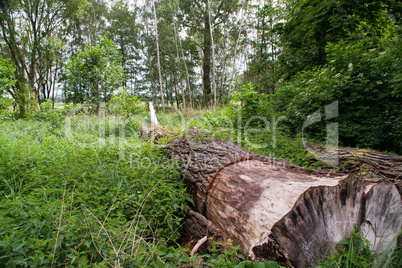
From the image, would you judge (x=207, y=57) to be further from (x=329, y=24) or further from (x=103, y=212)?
(x=103, y=212)

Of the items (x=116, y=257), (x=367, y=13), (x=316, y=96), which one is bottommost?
(x=116, y=257)

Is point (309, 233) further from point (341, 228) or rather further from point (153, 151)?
point (153, 151)

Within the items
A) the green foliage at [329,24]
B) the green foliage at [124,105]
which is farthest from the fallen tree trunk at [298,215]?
the green foliage at [124,105]

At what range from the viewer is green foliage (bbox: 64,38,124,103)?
28.3 ft

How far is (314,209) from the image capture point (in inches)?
47.0

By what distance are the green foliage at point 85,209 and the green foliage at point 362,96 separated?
13.2ft

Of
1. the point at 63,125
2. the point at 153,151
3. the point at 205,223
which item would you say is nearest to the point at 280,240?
the point at 205,223

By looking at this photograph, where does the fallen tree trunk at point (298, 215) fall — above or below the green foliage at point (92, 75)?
below

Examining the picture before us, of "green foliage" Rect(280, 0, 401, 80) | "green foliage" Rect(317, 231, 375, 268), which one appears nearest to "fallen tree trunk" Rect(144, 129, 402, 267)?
"green foliage" Rect(317, 231, 375, 268)

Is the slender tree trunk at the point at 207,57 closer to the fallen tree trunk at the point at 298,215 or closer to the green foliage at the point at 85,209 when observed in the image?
the green foliage at the point at 85,209

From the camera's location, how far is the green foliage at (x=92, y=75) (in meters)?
8.62

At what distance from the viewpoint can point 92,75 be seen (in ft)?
28.7

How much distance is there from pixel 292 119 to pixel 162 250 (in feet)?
16.4

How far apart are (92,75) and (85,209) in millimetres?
9099
